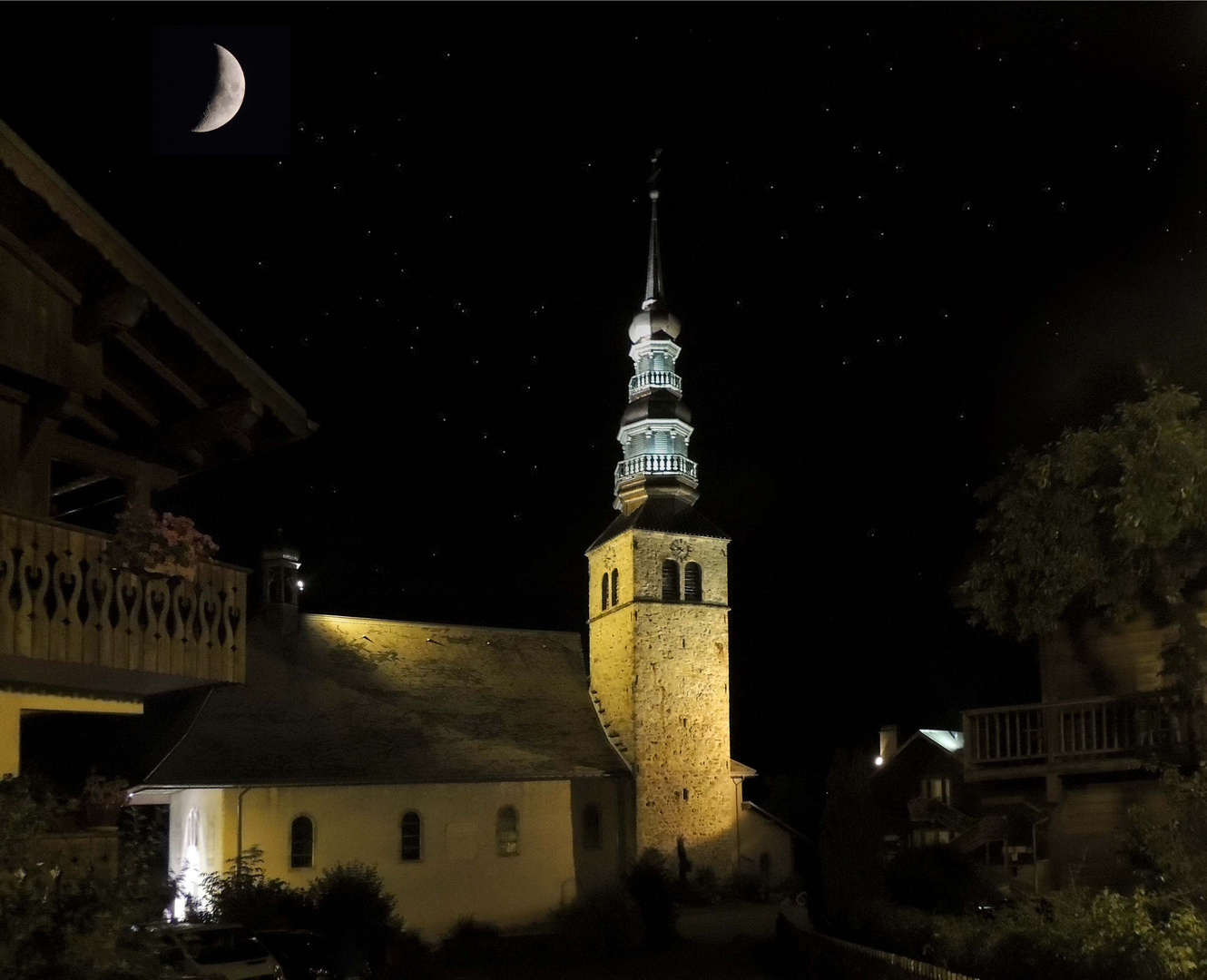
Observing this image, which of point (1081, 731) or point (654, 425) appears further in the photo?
point (654, 425)

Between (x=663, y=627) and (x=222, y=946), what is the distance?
26828 mm

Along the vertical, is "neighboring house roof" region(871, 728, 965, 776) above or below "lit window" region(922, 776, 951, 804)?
above

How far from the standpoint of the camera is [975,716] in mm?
21438

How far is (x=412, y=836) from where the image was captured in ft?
121

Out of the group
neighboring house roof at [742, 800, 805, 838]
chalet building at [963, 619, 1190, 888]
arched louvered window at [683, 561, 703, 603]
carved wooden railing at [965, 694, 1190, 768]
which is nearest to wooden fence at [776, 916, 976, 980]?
chalet building at [963, 619, 1190, 888]

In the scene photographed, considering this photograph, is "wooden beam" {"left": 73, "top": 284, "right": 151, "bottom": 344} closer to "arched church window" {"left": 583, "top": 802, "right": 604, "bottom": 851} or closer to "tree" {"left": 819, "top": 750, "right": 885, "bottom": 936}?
"tree" {"left": 819, "top": 750, "right": 885, "bottom": 936}

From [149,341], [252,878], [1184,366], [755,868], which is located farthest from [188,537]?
[755,868]

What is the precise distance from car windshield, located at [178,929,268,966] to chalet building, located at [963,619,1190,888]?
10631 millimetres

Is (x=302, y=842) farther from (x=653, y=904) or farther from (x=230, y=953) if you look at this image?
(x=230, y=953)

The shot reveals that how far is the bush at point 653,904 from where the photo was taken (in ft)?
106

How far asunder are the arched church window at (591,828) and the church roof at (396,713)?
108 cm

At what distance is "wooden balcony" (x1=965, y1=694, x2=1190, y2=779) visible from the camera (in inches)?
721

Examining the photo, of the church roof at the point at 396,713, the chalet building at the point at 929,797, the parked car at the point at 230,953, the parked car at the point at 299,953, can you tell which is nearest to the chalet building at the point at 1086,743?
the parked car at the point at 299,953

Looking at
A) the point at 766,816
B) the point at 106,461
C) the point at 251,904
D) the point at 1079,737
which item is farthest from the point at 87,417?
the point at 766,816
